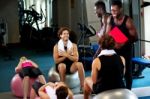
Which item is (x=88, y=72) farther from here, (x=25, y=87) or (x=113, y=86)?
(x=113, y=86)

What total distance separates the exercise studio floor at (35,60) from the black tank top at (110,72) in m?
1.47

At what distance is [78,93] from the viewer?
4.20 metres

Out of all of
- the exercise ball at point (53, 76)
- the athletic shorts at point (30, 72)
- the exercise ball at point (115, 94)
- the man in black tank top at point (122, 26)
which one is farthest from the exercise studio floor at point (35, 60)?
the exercise ball at point (115, 94)

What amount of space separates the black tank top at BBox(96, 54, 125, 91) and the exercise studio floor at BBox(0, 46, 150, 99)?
4.83 feet

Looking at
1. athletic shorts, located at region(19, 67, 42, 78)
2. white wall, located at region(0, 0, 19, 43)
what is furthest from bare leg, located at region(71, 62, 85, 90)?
white wall, located at region(0, 0, 19, 43)

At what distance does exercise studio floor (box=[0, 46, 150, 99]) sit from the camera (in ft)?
14.5

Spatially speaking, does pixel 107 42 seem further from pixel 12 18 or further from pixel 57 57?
pixel 12 18

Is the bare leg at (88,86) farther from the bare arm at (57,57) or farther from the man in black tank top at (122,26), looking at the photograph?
the bare arm at (57,57)

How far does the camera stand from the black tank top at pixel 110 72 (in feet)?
9.41

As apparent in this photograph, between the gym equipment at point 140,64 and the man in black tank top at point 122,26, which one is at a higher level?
the man in black tank top at point 122,26

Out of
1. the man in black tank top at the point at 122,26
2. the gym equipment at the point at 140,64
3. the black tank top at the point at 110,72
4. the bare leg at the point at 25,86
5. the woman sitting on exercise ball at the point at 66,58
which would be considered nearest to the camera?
the black tank top at the point at 110,72

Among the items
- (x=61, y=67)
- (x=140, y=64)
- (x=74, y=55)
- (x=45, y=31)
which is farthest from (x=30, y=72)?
(x=140, y=64)

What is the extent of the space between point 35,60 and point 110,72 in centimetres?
208

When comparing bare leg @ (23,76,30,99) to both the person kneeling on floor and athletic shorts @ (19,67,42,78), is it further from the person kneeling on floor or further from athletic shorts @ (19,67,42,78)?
the person kneeling on floor
